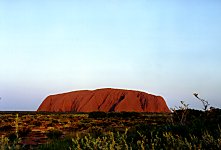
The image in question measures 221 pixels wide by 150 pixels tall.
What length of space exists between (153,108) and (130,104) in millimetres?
11968

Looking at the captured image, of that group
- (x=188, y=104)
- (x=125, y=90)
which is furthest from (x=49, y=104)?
(x=188, y=104)

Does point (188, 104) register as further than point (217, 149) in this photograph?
Yes

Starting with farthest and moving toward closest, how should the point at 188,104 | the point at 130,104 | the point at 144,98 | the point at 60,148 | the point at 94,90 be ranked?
the point at 94,90 < the point at 144,98 < the point at 130,104 < the point at 188,104 < the point at 60,148

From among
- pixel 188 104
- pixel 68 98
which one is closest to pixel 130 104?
pixel 68 98

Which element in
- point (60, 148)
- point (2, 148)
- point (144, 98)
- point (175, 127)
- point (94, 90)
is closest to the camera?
point (2, 148)

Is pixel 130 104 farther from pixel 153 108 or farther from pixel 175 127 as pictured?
pixel 175 127

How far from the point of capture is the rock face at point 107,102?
15338cm

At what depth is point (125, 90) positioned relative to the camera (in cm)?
16562

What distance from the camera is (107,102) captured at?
517ft

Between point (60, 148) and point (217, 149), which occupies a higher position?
point (217, 149)

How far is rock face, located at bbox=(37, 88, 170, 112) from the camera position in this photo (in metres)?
153

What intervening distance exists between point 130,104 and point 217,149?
14559 cm

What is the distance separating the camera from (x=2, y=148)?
4.92m

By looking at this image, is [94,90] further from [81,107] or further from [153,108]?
[153,108]
